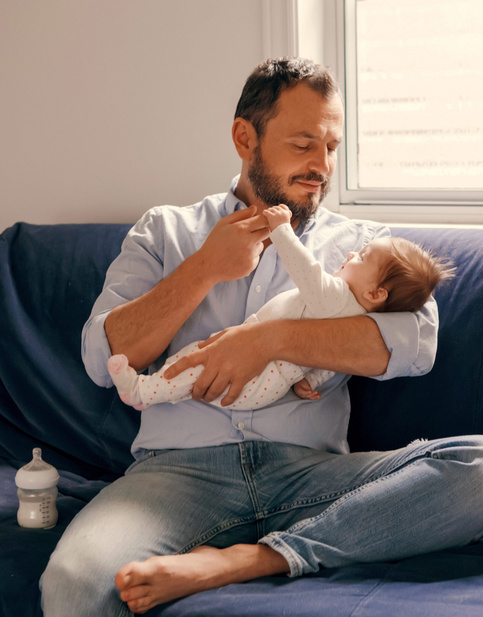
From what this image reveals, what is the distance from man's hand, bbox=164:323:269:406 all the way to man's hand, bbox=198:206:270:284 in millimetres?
143

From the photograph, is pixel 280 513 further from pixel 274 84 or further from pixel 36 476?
pixel 274 84

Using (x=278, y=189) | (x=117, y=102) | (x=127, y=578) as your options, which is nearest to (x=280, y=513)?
(x=127, y=578)

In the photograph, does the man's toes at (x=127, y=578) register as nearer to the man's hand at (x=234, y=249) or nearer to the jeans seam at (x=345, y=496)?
the jeans seam at (x=345, y=496)

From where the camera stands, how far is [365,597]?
1251mm

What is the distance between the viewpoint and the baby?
5.08 feet

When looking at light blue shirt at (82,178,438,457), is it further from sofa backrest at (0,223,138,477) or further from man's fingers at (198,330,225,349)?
sofa backrest at (0,223,138,477)

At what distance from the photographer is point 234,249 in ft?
5.27

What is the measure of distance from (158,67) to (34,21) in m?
0.54

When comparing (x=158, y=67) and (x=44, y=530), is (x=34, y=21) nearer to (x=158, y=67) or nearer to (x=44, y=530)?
(x=158, y=67)

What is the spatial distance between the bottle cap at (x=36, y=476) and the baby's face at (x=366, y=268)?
818mm

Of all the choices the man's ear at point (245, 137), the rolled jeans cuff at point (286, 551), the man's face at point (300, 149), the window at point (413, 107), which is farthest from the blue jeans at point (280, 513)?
the window at point (413, 107)

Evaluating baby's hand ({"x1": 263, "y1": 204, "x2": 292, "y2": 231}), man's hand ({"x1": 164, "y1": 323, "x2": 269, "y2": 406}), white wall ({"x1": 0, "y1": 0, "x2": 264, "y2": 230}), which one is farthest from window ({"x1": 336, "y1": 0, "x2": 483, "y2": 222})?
man's hand ({"x1": 164, "y1": 323, "x2": 269, "y2": 406})

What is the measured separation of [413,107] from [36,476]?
1.58m

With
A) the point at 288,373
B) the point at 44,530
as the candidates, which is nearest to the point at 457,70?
the point at 288,373
